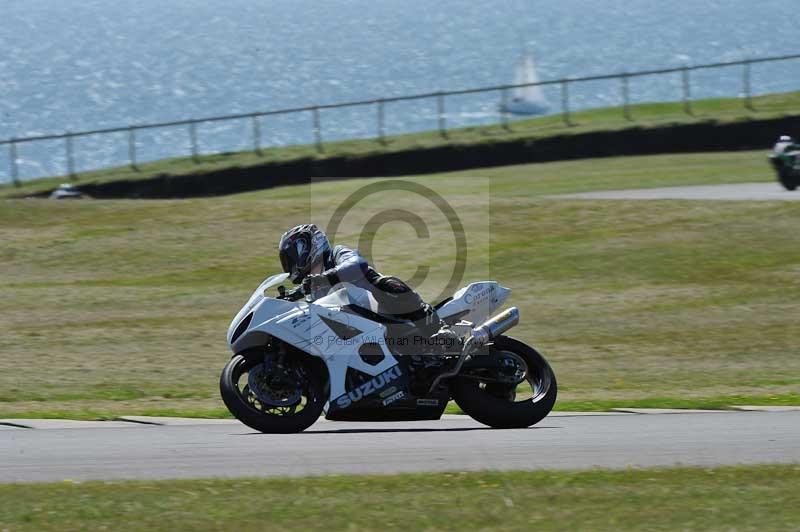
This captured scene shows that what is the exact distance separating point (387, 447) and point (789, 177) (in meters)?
20.1

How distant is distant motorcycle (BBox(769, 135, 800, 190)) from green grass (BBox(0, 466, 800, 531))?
20.2 metres

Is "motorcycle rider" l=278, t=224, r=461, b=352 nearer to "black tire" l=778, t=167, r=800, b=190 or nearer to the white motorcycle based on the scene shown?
the white motorcycle

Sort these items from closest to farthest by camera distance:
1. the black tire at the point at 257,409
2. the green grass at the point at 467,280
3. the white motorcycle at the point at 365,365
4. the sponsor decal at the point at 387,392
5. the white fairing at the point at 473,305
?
the black tire at the point at 257,409
the white motorcycle at the point at 365,365
the sponsor decal at the point at 387,392
the white fairing at the point at 473,305
the green grass at the point at 467,280

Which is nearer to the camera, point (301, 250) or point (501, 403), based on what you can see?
point (301, 250)

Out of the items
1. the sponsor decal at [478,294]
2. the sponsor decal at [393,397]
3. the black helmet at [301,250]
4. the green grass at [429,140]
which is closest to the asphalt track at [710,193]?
the green grass at [429,140]

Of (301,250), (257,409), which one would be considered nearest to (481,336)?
(301,250)

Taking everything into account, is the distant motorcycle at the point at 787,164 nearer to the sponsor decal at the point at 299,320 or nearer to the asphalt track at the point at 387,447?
the asphalt track at the point at 387,447

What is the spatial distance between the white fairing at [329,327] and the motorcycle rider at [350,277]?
13cm

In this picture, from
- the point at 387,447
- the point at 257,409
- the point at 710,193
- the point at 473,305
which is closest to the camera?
the point at 387,447

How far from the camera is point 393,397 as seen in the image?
1134 cm

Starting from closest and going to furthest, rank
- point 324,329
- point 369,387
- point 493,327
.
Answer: point 324,329 < point 369,387 < point 493,327

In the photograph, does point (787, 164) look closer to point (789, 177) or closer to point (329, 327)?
point (789, 177)

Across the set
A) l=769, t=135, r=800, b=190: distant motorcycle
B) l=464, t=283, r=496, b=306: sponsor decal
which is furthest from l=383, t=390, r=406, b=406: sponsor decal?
l=769, t=135, r=800, b=190: distant motorcycle

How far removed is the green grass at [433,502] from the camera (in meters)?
7.79
